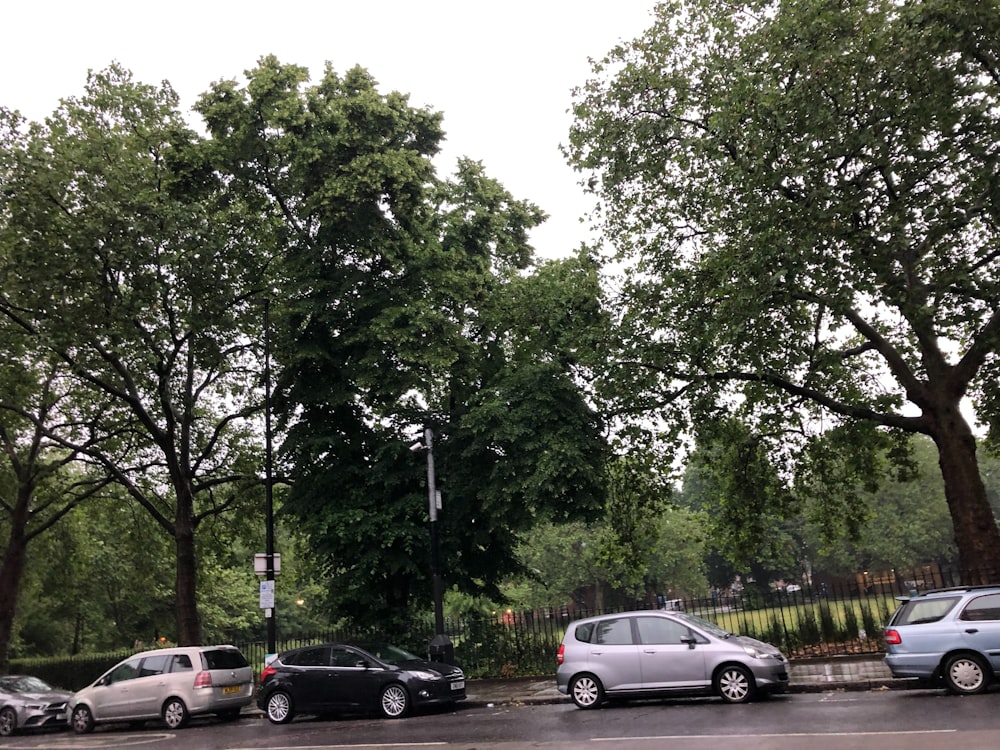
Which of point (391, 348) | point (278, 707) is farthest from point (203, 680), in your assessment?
point (391, 348)

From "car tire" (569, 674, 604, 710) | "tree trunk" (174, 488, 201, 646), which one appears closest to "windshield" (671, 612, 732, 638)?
"car tire" (569, 674, 604, 710)

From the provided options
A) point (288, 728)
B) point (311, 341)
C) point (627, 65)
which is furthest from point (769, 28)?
point (288, 728)

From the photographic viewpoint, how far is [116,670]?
57.6 ft

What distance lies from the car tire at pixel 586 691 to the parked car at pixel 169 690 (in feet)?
26.7

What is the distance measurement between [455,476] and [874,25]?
43.7ft

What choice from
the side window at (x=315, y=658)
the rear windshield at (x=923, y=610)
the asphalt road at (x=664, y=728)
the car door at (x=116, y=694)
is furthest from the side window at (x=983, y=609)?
the car door at (x=116, y=694)

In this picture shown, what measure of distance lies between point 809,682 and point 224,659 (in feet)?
39.6

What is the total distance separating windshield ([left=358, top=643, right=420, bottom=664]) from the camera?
15.1 metres

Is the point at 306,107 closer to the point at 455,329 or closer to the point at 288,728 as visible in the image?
the point at 455,329

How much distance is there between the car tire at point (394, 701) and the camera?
47.3 feet

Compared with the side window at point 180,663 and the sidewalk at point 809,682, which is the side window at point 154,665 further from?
the sidewalk at point 809,682

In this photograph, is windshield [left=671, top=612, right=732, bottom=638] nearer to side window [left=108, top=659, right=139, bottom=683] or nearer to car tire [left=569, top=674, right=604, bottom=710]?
car tire [left=569, top=674, right=604, bottom=710]

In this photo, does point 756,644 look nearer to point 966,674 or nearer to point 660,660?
point 660,660

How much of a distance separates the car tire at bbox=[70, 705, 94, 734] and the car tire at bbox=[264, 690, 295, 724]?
4.87m
